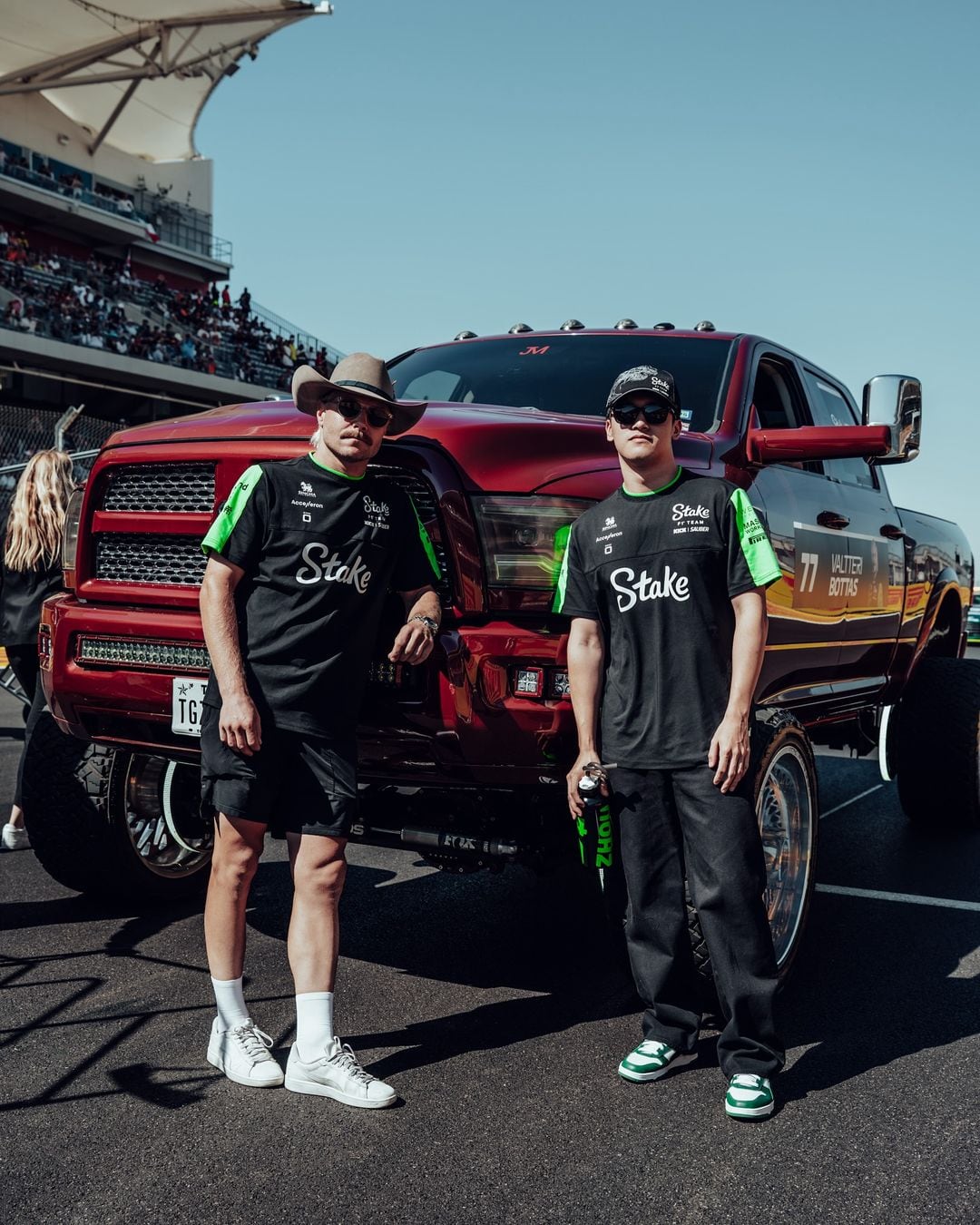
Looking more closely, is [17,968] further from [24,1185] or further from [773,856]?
[773,856]

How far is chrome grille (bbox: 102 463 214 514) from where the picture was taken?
11.9ft

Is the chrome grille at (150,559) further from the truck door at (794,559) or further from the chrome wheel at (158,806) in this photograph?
the truck door at (794,559)

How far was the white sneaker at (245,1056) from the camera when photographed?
308 cm

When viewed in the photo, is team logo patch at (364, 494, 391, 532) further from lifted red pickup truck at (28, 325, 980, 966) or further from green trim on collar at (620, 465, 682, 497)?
green trim on collar at (620, 465, 682, 497)

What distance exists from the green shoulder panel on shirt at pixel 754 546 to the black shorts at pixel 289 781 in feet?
3.78

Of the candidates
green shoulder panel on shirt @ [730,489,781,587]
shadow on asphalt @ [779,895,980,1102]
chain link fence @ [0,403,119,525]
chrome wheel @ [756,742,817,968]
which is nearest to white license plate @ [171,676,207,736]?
green shoulder panel on shirt @ [730,489,781,587]

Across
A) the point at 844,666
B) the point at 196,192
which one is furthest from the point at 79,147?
the point at 844,666

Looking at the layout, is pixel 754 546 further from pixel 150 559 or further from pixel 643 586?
pixel 150 559

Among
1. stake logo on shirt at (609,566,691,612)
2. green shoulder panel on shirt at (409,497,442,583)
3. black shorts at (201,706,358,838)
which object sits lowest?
black shorts at (201,706,358,838)

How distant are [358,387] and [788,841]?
193cm

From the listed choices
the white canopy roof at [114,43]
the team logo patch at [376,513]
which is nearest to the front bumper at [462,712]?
the team logo patch at [376,513]

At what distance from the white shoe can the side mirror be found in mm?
3939

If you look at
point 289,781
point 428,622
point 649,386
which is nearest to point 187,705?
point 289,781

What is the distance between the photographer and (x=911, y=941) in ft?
14.6
